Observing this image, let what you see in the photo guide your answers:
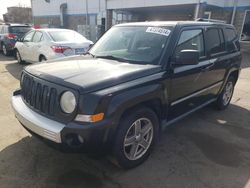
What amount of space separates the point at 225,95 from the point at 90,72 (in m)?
3.60

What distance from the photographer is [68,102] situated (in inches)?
100

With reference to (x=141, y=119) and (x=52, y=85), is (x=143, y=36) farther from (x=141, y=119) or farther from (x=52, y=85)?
(x=52, y=85)

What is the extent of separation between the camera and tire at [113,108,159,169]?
8.96 ft

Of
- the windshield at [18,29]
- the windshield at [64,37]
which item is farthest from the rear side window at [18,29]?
the windshield at [64,37]

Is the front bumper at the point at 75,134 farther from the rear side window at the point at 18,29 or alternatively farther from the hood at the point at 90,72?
the rear side window at the point at 18,29

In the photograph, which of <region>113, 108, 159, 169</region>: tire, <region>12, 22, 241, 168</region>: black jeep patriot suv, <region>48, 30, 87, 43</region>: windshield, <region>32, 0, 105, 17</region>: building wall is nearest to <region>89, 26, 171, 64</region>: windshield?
<region>12, 22, 241, 168</region>: black jeep patriot suv

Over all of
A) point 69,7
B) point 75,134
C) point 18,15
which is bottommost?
point 75,134

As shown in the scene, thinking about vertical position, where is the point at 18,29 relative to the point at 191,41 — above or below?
below

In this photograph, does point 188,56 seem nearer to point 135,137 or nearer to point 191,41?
point 191,41

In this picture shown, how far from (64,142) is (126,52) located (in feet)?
5.59

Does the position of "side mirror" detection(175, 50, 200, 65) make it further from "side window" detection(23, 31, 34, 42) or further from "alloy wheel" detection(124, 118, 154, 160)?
"side window" detection(23, 31, 34, 42)

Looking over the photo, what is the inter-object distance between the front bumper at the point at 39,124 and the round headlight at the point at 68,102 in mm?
171

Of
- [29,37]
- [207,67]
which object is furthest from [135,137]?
[29,37]

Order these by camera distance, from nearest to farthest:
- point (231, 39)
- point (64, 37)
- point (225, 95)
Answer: point (231, 39) → point (225, 95) → point (64, 37)
